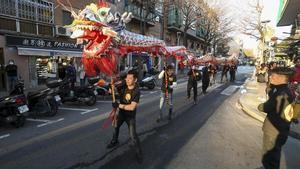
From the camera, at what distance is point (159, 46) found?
9867 mm

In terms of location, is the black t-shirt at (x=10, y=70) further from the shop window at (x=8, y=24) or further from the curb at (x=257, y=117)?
the curb at (x=257, y=117)

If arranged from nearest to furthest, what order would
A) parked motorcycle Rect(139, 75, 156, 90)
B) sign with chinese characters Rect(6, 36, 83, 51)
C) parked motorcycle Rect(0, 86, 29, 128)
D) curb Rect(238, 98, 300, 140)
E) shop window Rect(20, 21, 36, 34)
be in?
curb Rect(238, 98, 300, 140) < parked motorcycle Rect(0, 86, 29, 128) < sign with chinese characters Rect(6, 36, 83, 51) < shop window Rect(20, 21, 36, 34) < parked motorcycle Rect(139, 75, 156, 90)

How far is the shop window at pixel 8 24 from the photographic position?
1515cm

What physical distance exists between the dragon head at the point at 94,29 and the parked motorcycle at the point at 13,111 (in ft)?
10.7

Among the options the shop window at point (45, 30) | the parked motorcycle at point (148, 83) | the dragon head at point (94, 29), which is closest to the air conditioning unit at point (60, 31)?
the shop window at point (45, 30)

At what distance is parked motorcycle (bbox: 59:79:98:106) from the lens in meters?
11.1

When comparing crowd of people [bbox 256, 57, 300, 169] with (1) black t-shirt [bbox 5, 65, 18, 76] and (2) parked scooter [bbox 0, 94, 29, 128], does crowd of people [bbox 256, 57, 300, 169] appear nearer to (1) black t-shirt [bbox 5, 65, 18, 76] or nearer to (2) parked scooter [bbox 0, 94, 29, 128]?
(2) parked scooter [bbox 0, 94, 29, 128]

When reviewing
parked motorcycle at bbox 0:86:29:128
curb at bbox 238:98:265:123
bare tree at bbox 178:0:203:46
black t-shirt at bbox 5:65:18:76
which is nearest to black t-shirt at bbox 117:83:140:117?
parked motorcycle at bbox 0:86:29:128

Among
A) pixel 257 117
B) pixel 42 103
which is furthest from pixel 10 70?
pixel 257 117

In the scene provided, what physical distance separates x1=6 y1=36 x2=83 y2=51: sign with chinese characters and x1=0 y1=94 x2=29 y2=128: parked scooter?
8620 millimetres

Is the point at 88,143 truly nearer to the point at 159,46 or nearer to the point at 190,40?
the point at 159,46

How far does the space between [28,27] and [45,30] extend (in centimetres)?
138

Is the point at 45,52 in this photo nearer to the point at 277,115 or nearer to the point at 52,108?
the point at 52,108

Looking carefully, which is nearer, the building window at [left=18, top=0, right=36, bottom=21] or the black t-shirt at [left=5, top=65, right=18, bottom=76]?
the black t-shirt at [left=5, top=65, right=18, bottom=76]
